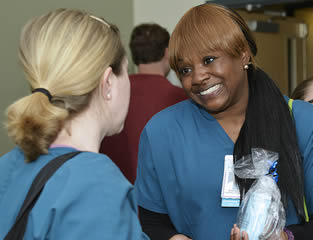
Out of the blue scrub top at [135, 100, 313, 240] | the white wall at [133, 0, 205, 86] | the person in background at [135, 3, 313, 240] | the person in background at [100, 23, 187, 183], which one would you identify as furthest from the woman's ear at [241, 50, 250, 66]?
the white wall at [133, 0, 205, 86]

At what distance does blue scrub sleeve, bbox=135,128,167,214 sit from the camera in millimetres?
1476

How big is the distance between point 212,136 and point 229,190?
20 cm

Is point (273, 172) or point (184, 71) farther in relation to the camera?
point (184, 71)

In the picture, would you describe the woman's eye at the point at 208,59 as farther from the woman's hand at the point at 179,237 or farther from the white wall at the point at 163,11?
the white wall at the point at 163,11

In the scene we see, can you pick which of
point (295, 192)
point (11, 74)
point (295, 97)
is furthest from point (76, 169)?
point (11, 74)

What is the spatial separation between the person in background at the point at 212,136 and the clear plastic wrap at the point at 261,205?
6 centimetres

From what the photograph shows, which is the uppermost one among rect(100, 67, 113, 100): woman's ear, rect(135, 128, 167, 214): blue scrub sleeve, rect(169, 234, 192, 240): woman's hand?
rect(100, 67, 113, 100): woman's ear

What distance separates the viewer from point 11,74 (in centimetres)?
275

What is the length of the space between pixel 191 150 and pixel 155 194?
0.21 m

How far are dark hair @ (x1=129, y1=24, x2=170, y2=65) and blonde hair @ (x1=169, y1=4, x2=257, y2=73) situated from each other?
117cm

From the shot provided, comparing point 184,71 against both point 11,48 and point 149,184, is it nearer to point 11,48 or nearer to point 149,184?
point 149,184

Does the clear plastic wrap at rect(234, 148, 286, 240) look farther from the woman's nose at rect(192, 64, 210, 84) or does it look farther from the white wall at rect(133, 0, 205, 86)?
the white wall at rect(133, 0, 205, 86)

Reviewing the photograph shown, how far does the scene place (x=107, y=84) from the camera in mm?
1000

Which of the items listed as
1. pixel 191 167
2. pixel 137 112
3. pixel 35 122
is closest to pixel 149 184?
pixel 191 167
